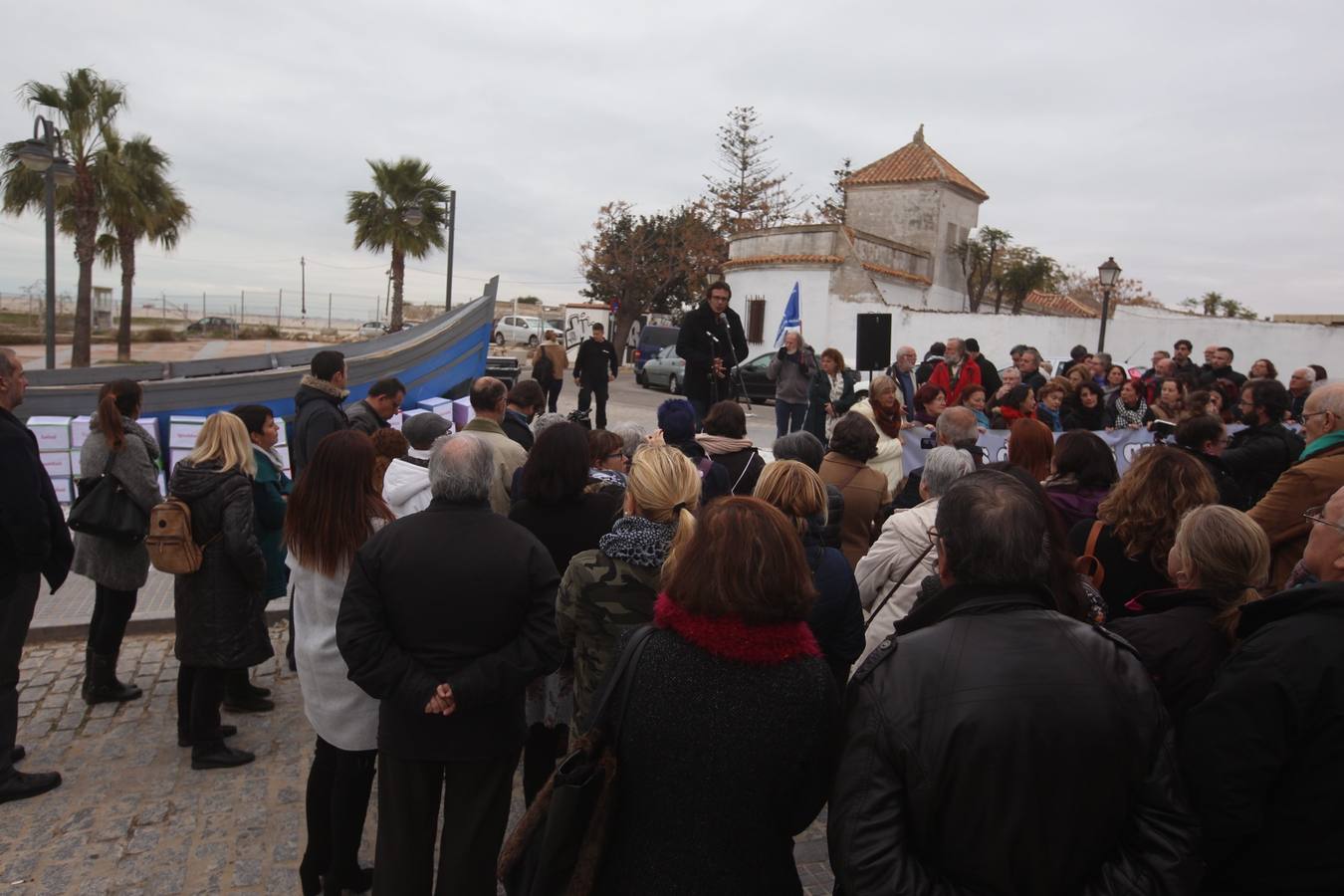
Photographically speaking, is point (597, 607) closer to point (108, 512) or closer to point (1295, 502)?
point (1295, 502)

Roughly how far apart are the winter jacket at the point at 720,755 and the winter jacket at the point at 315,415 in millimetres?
4226

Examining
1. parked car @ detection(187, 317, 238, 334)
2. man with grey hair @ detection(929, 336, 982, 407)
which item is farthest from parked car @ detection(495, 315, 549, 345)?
man with grey hair @ detection(929, 336, 982, 407)

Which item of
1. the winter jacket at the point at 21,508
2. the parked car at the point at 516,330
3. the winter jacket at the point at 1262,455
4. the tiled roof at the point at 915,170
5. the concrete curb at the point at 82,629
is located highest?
the tiled roof at the point at 915,170

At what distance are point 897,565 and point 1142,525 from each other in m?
0.90

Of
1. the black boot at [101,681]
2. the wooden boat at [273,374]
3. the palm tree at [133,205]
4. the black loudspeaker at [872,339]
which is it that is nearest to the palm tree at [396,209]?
the palm tree at [133,205]

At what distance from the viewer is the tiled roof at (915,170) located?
1278 inches

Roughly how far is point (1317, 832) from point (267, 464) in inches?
180

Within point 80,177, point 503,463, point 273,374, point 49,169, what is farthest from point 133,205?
point 503,463

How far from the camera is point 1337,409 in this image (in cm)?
396

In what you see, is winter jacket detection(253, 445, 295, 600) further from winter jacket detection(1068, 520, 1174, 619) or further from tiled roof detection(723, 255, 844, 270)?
tiled roof detection(723, 255, 844, 270)

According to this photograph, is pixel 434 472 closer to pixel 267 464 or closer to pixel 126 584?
pixel 267 464

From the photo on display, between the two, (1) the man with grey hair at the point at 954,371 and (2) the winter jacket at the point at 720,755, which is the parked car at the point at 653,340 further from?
(2) the winter jacket at the point at 720,755

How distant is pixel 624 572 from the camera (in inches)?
114

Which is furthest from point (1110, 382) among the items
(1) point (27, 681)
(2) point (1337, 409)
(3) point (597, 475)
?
(1) point (27, 681)
